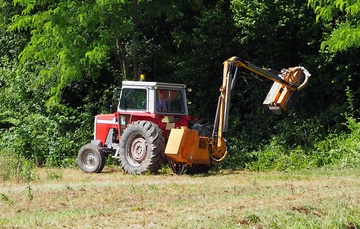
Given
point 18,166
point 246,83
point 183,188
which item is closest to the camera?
point 183,188

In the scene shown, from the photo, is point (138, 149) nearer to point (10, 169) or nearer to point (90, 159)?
point (90, 159)

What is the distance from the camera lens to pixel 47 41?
69.7 ft

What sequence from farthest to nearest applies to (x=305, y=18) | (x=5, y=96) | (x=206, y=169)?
(x=5, y=96) < (x=305, y=18) < (x=206, y=169)

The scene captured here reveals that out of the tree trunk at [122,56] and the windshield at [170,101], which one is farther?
the tree trunk at [122,56]

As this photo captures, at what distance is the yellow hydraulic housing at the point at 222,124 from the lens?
55.1ft

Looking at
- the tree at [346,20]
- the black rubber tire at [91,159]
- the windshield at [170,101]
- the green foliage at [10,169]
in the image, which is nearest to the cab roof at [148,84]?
the windshield at [170,101]

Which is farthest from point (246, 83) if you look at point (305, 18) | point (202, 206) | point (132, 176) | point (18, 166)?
point (202, 206)

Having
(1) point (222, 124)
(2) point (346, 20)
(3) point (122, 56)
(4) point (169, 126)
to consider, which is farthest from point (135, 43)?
(2) point (346, 20)

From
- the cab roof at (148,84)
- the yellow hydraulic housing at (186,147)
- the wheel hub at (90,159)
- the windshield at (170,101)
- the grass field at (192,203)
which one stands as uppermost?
the cab roof at (148,84)

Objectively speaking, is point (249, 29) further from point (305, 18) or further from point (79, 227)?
point (79, 227)

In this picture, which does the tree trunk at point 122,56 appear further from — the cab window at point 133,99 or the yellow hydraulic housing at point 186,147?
the yellow hydraulic housing at point 186,147

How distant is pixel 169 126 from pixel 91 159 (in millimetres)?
2888

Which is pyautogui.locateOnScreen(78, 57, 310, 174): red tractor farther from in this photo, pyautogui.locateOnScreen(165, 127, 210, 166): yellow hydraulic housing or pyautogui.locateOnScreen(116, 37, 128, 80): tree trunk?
pyautogui.locateOnScreen(116, 37, 128, 80): tree trunk

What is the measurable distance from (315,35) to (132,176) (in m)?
6.95
